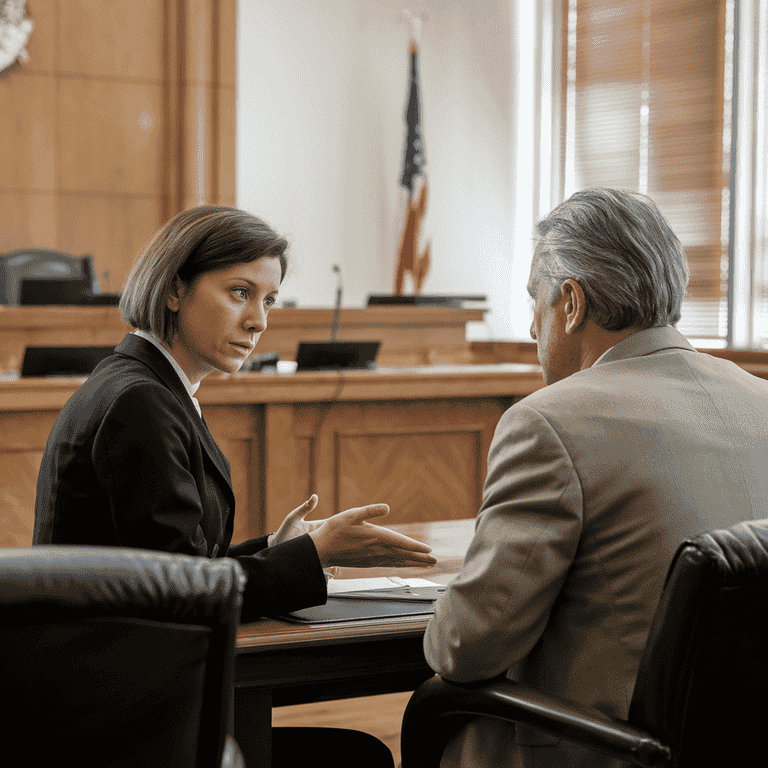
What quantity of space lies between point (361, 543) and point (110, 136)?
616cm

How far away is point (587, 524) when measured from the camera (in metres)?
1.17

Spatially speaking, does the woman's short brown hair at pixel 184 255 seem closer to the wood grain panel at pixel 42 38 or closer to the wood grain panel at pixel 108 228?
the wood grain panel at pixel 108 228

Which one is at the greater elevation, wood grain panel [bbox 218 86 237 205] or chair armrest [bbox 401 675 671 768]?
wood grain panel [bbox 218 86 237 205]

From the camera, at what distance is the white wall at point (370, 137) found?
747cm

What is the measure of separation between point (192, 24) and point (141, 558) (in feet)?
22.5

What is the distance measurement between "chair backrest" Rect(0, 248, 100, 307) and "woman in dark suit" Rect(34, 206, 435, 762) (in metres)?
4.38

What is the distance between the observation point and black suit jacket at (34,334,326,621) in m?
1.39

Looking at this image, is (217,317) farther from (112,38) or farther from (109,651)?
(112,38)

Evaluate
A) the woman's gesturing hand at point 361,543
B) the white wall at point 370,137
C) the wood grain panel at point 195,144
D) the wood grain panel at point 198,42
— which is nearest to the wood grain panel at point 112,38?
the wood grain panel at point 198,42

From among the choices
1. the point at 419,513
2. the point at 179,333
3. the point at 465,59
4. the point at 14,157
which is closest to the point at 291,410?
the point at 419,513

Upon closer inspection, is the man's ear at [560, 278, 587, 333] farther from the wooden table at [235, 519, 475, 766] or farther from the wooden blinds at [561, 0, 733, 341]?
the wooden blinds at [561, 0, 733, 341]

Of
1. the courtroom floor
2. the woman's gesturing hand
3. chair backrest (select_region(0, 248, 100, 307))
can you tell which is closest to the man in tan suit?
the woman's gesturing hand

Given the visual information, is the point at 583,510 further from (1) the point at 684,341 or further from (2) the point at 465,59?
(2) the point at 465,59

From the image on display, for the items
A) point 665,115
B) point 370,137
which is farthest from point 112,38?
point 665,115
